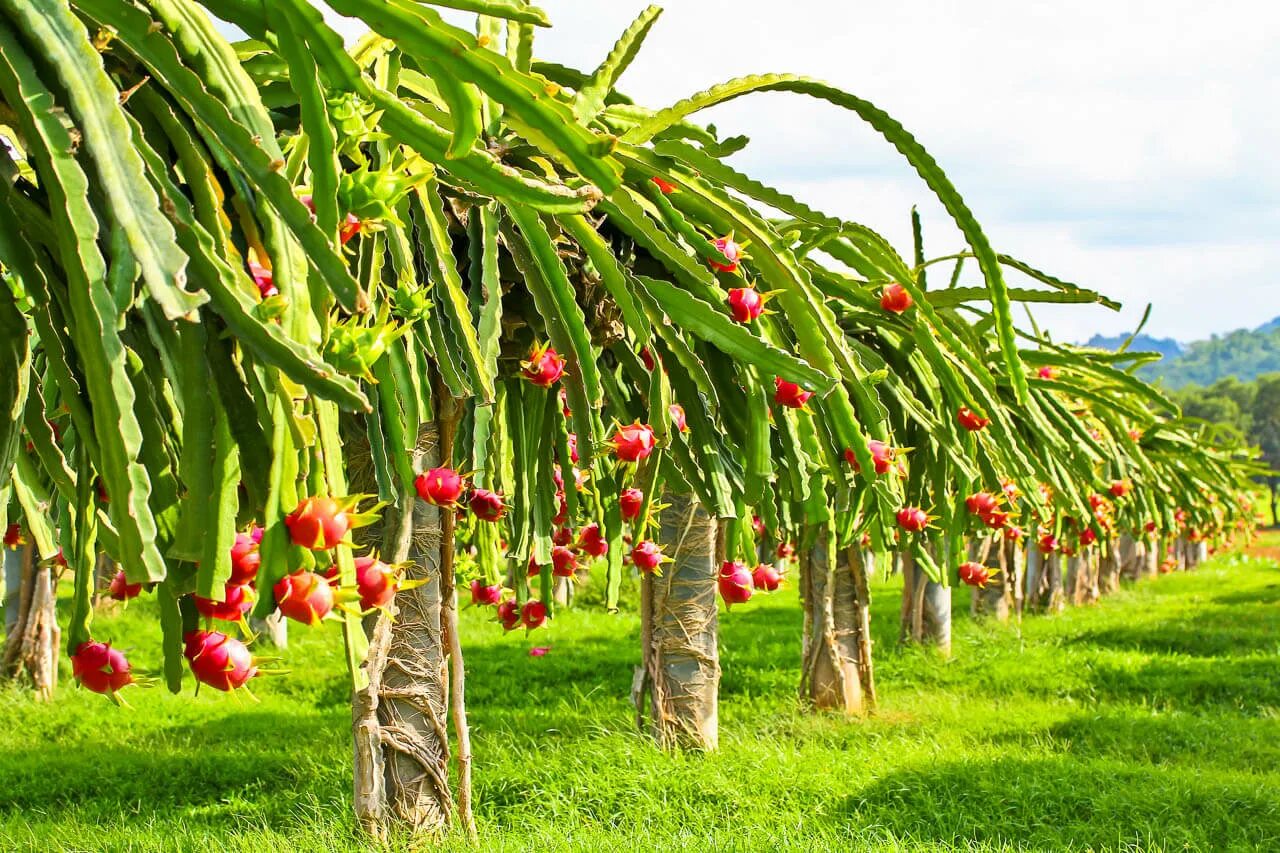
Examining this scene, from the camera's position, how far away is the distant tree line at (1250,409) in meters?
70.3

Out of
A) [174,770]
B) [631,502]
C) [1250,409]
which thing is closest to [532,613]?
[631,502]

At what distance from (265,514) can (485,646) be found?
10.0 m

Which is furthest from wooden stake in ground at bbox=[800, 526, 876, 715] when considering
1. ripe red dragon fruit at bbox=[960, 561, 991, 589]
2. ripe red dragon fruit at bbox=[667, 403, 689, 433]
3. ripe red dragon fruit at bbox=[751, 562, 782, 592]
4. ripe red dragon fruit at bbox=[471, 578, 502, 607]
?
ripe red dragon fruit at bbox=[667, 403, 689, 433]

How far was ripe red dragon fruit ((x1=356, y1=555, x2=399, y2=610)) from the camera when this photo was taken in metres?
1.26

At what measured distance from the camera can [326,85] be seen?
66.2 inches

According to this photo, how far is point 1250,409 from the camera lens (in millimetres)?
76500

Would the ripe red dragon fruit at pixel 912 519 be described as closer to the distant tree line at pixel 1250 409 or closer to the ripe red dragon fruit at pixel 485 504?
the ripe red dragon fruit at pixel 485 504

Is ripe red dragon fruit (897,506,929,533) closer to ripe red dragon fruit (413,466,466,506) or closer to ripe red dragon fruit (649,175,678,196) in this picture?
ripe red dragon fruit (649,175,678,196)

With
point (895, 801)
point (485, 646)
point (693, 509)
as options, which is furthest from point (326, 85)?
point (485, 646)

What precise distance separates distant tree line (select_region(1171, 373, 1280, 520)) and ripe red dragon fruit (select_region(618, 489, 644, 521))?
236 feet

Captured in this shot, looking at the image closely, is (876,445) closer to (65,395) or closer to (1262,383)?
(65,395)

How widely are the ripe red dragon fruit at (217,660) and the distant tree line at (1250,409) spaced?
73.6 m

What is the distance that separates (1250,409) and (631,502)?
84141 mm

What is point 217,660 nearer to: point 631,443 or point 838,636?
point 631,443
